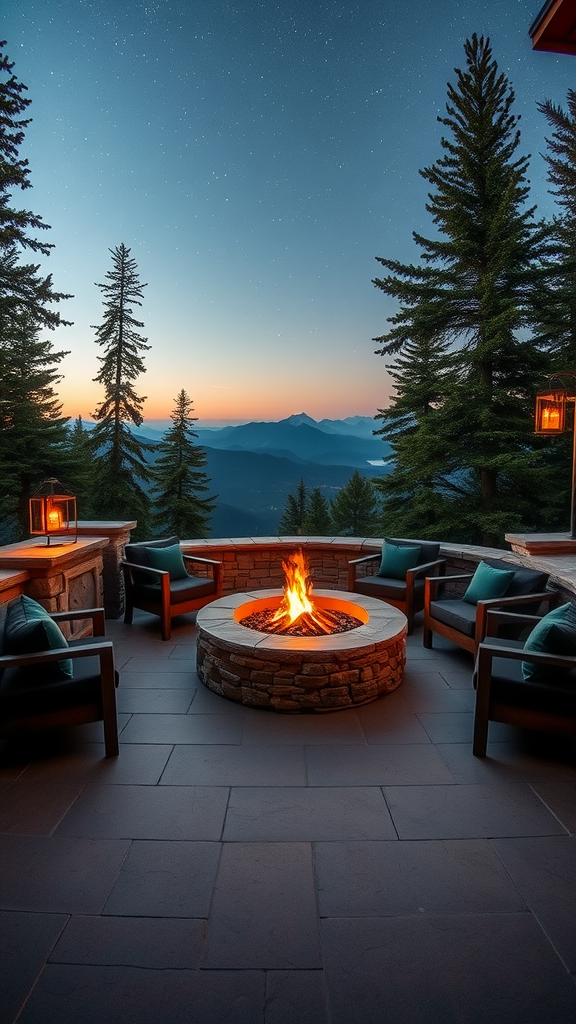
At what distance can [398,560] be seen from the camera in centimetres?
515

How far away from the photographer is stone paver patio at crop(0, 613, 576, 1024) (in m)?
1.42

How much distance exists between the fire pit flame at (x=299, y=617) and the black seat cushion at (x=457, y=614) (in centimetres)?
70

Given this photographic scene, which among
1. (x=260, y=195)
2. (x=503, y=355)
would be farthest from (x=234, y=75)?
(x=503, y=355)

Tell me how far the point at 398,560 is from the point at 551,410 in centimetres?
197

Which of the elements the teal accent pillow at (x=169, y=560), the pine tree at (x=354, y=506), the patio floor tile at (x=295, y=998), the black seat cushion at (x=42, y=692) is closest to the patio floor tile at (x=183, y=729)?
the black seat cushion at (x=42, y=692)

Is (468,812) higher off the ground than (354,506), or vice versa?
(354,506)

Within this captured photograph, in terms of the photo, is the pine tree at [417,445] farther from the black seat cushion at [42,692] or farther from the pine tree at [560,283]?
the black seat cushion at [42,692]

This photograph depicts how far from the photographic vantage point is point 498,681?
273 centimetres

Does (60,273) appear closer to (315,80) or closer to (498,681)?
(315,80)

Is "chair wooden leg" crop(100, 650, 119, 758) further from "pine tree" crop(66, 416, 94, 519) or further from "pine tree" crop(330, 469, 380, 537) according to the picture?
"pine tree" crop(330, 469, 380, 537)

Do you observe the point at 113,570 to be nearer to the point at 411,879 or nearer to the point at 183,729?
the point at 183,729

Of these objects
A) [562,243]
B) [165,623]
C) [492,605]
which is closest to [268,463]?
[562,243]

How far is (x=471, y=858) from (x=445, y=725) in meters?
1.15

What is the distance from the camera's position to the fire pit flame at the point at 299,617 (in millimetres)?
3820
